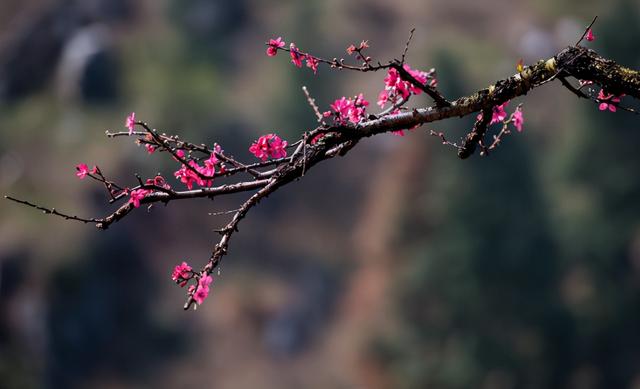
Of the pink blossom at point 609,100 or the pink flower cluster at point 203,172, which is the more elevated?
the pink blossom at point 609,100

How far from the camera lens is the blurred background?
959 inches

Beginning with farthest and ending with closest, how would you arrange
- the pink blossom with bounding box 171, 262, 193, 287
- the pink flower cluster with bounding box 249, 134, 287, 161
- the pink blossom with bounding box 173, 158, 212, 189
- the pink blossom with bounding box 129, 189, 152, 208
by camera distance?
the pink flower cluster with bounding box 249, 134, 287, 161 → the pink blossom with bounding box 173, 158, 212, 189 → the pink blossom with bounding box 171, 262, 193, 287 → the pink blossom with bounding box 129, 189, 152, 208

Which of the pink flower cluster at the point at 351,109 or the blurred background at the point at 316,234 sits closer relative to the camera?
the pink flower cluster at the point at 351,109

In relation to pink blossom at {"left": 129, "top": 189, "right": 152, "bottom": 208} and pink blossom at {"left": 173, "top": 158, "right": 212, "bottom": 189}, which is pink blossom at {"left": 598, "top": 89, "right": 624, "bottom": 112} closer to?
pink blossom at {"left": 173, "top": 158, "right": 212, "bottom": 189}

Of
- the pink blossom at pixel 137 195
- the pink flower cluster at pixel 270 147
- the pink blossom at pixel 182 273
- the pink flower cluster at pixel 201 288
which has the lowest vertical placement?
the pink flower cluster at pixel 201 288

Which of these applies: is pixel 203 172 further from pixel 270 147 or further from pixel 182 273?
pixel 182 273

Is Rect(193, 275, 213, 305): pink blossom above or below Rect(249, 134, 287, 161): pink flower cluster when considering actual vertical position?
below

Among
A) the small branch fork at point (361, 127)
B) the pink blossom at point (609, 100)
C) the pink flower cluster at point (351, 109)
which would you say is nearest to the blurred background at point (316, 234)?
the pink blossom at point (609, 100)

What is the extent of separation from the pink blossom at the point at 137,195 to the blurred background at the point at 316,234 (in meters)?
20.0

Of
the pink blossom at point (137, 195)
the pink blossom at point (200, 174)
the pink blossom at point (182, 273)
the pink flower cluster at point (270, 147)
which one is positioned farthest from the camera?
the pink flower cluster at point (270, 147)

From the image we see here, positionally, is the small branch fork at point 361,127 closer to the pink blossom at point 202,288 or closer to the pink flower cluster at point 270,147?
the pink blossom at point 202,288

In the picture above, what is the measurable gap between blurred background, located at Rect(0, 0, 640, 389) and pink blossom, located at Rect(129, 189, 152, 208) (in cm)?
2001

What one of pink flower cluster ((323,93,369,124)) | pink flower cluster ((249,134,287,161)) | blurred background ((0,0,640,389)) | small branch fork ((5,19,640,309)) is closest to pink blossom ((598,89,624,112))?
small branch fork ((5,19,640,309))

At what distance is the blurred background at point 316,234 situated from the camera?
79.9 feet
